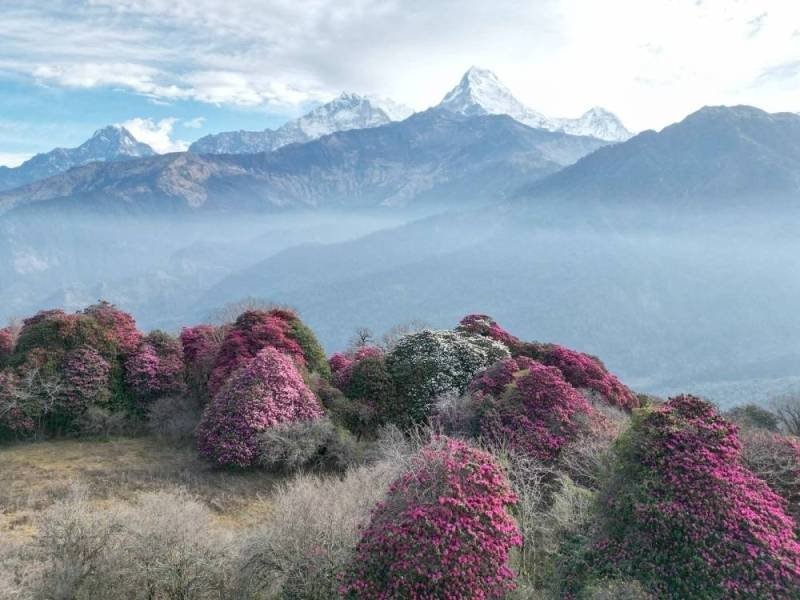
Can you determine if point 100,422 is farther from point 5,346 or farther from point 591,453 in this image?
point 591,453

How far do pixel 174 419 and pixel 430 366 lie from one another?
14.5 metres

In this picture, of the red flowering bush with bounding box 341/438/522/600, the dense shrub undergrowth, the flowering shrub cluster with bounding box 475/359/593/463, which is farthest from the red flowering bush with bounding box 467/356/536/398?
the red flowering bush with bounding box 341/438/522/600

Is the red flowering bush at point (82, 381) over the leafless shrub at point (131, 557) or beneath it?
over

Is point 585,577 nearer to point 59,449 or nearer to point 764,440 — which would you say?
point 764,440

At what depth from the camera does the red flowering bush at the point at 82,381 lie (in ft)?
103

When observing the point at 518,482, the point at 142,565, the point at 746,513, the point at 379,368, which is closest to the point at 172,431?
the point at 379,368

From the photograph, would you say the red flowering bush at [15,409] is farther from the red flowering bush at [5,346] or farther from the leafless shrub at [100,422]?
the red flowering bush at [5,346]

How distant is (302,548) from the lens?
53.4 ft

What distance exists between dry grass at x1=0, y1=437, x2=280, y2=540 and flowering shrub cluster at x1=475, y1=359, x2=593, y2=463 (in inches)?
400

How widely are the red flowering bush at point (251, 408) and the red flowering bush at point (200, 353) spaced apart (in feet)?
17.3

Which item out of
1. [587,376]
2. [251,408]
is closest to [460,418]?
[251,408]

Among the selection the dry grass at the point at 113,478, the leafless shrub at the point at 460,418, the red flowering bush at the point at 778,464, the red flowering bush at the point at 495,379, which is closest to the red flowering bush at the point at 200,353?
the dry grass at the point at 113,478

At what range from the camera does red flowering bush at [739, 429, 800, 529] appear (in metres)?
18.1

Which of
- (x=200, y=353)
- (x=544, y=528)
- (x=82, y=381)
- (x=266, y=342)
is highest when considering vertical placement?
(x=266, y=342)
